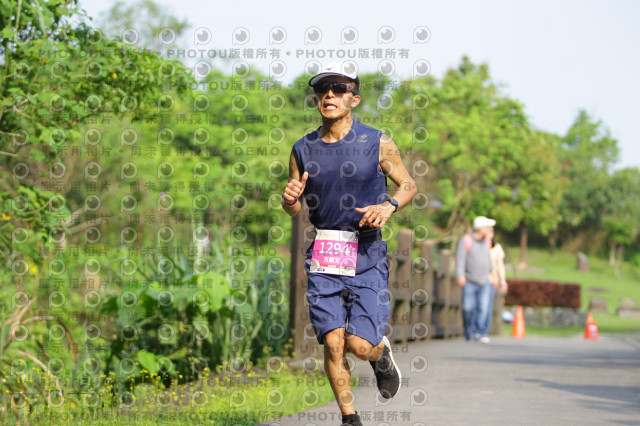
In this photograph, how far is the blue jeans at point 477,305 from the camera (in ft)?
45.4

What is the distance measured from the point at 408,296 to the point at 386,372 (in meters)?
6.86

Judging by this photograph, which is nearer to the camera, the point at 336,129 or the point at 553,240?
the point at 336,129

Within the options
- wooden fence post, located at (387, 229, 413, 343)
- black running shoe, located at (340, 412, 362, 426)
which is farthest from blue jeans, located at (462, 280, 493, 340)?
black running shoe, located at (340, 412, 362, 426)

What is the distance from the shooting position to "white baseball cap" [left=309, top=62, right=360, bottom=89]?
15.3ft

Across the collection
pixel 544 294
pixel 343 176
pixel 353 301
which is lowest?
pixel 544 294

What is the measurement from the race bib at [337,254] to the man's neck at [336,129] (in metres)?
0.48

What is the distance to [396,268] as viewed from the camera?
1196 centimetres

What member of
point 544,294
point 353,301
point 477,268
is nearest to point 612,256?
point 544,294

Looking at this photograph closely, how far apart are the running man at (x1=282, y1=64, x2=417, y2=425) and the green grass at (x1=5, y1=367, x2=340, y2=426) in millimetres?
1045

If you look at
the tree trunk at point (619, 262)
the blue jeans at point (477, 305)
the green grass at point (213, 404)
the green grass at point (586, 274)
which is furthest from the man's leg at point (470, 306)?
the tree trunk at point (619, 262)

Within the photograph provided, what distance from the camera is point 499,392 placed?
290 inches

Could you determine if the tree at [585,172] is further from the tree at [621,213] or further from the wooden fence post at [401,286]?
the wooden fence post at [401,286]

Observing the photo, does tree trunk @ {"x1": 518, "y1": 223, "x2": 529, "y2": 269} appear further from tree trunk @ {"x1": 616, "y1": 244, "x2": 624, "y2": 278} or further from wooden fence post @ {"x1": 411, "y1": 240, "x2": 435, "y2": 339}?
wooden fence post @ {"x1": 411, "y1": 240, "x2": 435, "y2": 339}

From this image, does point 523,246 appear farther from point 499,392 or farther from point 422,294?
point 499,392
